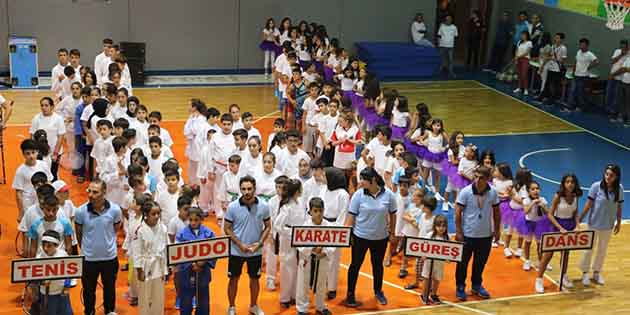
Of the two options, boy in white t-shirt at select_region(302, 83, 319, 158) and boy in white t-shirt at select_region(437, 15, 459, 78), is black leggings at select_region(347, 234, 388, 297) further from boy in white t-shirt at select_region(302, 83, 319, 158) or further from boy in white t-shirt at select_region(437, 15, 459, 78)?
boy in white t-shirt at select_region(437, 15, 459, 78)

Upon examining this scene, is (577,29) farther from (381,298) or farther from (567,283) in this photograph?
(381,298)

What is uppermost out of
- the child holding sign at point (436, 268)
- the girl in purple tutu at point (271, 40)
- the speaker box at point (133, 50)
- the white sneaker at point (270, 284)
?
the girl in purple tutu at point (271, 40)

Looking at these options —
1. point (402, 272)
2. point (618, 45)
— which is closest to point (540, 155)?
point (618, 45)

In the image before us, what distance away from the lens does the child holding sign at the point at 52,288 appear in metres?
9.29

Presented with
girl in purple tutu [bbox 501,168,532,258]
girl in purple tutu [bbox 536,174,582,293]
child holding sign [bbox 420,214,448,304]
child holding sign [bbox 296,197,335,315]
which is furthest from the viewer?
girl in purple tutu [bbox 501,168,532,258]

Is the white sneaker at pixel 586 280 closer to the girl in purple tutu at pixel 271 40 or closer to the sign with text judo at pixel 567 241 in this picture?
the sign with text judo at pixel 567 241

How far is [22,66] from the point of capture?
2239 centimetres

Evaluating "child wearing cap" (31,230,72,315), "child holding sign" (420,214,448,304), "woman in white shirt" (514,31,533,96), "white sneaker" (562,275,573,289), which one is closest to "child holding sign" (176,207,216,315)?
"child wearing cap" (31,230,72,315)

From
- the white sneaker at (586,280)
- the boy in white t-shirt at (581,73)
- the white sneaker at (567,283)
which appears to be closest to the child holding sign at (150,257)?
the white sneaker at (567,283)

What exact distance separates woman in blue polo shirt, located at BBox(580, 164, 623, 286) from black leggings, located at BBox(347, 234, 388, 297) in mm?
3035

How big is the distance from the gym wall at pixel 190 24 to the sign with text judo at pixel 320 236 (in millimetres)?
16244

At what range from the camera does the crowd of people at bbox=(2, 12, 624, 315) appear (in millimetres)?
9750

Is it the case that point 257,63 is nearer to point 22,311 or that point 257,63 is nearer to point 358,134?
point 358,134

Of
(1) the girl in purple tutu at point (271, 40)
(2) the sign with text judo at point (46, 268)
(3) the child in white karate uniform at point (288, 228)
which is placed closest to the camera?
(2) the sign with text judo at point (46, 268)
